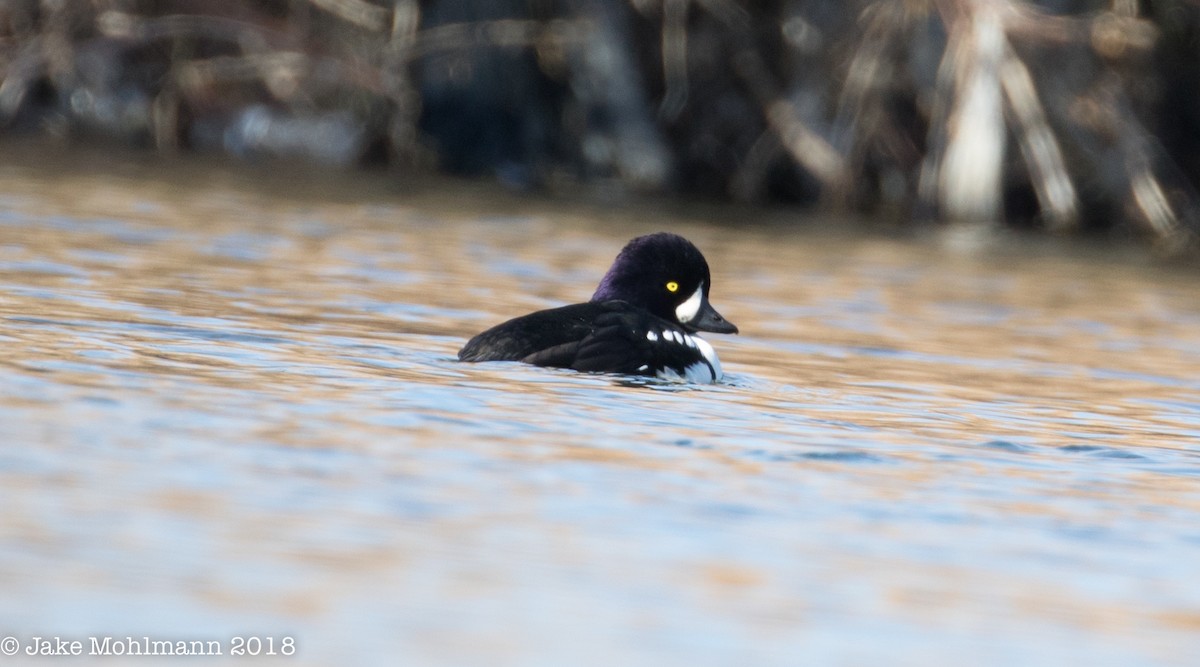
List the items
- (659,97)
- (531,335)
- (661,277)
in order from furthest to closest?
(659,97)
(661,277)
(531,335)

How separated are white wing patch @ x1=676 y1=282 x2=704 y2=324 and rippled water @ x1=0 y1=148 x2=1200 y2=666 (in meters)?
0.27

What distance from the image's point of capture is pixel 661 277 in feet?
24.6

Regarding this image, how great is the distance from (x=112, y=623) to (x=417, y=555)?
0.76 metres

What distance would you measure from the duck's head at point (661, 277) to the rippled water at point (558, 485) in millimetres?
332

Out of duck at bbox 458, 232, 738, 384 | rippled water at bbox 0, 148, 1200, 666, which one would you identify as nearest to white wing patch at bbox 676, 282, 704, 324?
duck at bbox 458, 232, 738, 384

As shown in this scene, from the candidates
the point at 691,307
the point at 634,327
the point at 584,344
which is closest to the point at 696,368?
the point at 634,327

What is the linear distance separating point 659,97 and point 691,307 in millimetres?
12476

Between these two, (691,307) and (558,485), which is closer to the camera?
(558,485)

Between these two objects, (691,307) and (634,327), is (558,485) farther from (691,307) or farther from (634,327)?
(691,307)

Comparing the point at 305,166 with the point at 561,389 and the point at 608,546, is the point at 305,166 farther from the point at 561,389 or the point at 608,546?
the point at 608,546

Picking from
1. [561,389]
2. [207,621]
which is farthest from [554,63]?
[207,621]

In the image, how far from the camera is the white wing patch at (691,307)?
7.53 metres

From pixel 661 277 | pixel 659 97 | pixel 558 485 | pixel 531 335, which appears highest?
pixel 659 97

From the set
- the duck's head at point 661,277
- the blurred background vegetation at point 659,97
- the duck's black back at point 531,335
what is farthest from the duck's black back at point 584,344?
the blurred background vegetation at point 659,97
